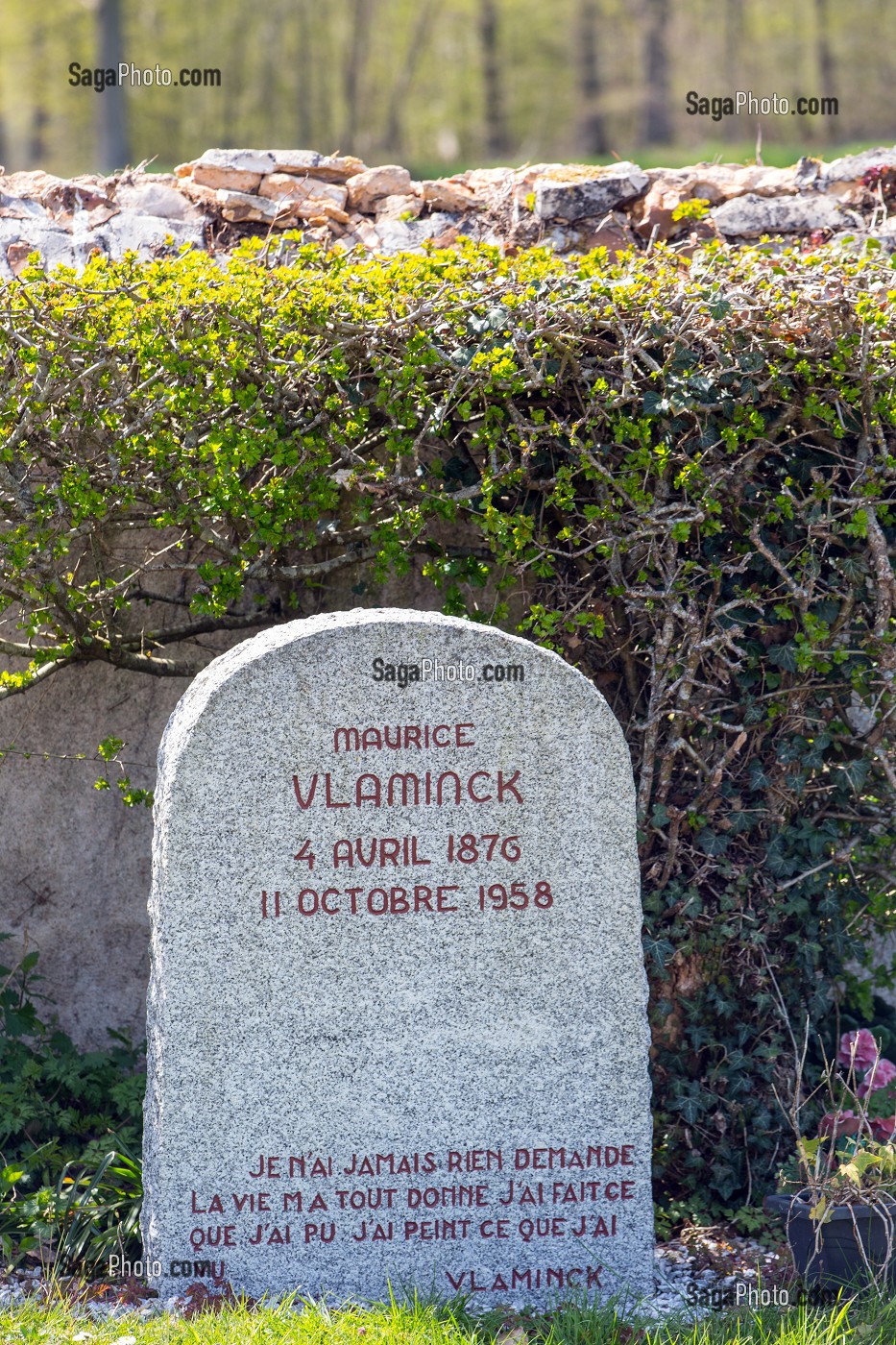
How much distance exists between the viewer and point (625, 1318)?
2980 millimetres

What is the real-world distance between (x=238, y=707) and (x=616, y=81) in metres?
23.1

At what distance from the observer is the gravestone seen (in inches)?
119

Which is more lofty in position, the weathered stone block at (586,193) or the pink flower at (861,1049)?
the weathered stone block at (586,193)

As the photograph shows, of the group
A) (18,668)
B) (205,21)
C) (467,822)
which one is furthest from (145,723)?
(205,21)

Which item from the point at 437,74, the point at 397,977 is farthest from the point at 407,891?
the point at 437,74

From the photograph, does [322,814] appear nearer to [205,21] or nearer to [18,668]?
[18,668]

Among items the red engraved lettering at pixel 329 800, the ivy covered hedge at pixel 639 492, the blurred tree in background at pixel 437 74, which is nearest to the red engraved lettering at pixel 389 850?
the red engraved lettering at pixel 329 800

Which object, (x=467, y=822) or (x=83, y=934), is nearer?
(x=467, y=822)

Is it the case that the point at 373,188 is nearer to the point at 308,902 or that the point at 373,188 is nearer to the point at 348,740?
the point at 348,740

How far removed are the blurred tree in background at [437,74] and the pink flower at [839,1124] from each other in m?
18.3

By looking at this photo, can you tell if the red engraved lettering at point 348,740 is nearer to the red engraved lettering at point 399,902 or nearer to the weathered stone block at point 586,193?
the red engraved lettering at point 399,902

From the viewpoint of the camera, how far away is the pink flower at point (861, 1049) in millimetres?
3709

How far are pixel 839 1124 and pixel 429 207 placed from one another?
11.5 feet

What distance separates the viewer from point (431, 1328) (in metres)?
2.79
